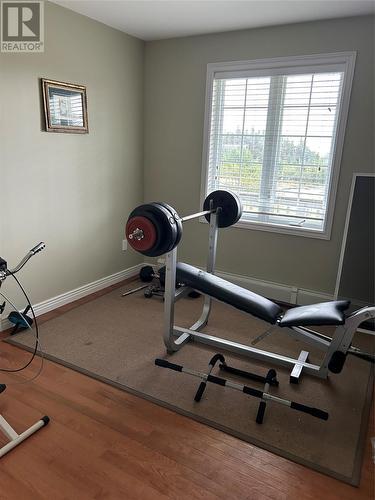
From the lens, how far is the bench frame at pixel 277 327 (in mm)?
2006

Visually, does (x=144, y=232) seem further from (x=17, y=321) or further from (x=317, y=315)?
(x=17, y=321)

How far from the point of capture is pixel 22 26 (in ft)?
8.41

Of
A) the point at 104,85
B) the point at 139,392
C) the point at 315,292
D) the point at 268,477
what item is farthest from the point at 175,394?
the point at 104,85

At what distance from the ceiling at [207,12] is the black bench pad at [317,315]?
2.04 m

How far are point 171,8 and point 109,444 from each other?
287 cm

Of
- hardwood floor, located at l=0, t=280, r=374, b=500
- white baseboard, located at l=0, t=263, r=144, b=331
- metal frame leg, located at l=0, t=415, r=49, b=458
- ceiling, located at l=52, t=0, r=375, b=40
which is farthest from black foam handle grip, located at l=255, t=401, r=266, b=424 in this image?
ceiling, located at l=52, t=0, r=375, b=40

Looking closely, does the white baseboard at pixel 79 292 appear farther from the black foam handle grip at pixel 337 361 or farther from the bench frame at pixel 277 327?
the black foam handle grip at pixel 337 361

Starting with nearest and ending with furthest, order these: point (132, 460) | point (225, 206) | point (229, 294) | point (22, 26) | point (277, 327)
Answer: point (132, 460) < point (277, 327) < point (229, 294) < point (22, 26) < point (225, 206)

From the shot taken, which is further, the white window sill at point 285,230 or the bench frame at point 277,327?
the white window sill at point 285,230

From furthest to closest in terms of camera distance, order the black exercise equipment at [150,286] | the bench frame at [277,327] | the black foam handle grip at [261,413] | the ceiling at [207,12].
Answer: the black exercise equipment at [150,286], the ceiling at [207,12], the bench frame at [277,327], the black foam handle grip at [261,413]

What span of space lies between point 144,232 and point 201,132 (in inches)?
71.5

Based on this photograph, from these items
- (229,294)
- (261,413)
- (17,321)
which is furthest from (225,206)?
(17,321)

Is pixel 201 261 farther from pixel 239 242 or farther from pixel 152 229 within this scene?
pixel 152 229

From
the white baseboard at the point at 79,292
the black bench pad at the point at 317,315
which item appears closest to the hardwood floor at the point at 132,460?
the black bench pad at the point at 317,315
